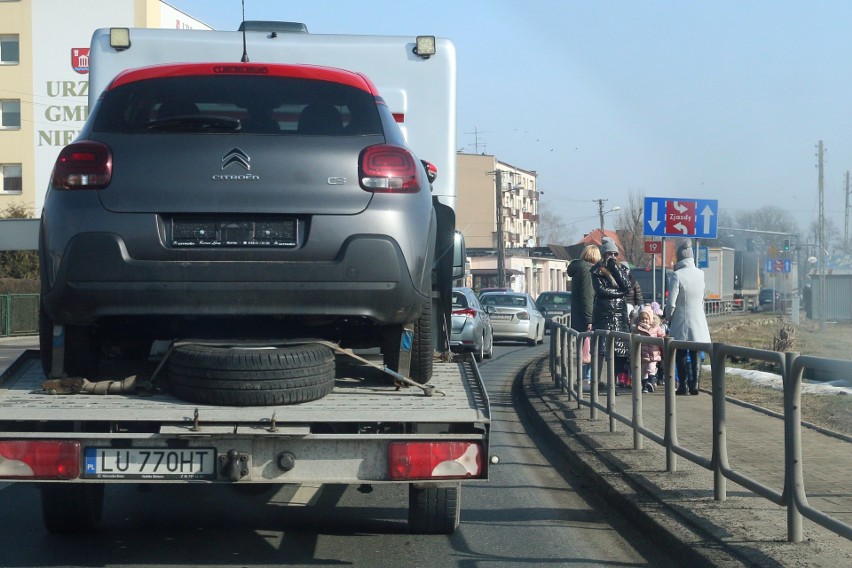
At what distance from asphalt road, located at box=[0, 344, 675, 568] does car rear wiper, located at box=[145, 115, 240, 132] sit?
2.10 meters

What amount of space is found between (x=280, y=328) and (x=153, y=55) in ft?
9.81

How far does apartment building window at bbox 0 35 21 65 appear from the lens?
5397 centimetres

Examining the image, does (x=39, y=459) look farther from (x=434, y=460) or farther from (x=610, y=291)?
(x=610, y=291)

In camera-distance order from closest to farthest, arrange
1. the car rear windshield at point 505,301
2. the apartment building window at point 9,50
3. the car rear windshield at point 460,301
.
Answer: the car rear windshield at point 460,301
the car rear windshield at point 505,301
the apartment building window at point 9,50

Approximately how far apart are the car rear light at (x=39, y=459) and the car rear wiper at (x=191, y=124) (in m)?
1.49

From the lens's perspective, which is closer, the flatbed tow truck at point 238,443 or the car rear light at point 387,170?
the flatbed tow truck at point 238,443

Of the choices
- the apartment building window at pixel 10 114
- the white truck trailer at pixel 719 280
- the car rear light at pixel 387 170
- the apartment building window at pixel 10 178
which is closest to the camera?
the car rear light at pixel 387 170

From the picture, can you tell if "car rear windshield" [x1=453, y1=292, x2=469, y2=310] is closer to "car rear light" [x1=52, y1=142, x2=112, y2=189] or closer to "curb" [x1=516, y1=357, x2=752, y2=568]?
"curb" [x1=516, y1=357, x2=752, y2=568]

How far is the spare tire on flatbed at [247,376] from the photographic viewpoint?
4.64m

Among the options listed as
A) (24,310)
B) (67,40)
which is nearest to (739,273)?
(67,40)

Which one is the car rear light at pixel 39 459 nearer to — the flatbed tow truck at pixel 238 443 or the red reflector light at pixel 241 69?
the flatbed tow truck at pixel 238 443

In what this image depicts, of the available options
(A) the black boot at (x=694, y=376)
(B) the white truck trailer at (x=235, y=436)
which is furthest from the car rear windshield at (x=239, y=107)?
(A) the black boot at (x=694, y=376)

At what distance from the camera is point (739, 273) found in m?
73.4

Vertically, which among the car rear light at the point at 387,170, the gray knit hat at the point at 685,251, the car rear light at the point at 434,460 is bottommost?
the car rear light at the point at 434,460
